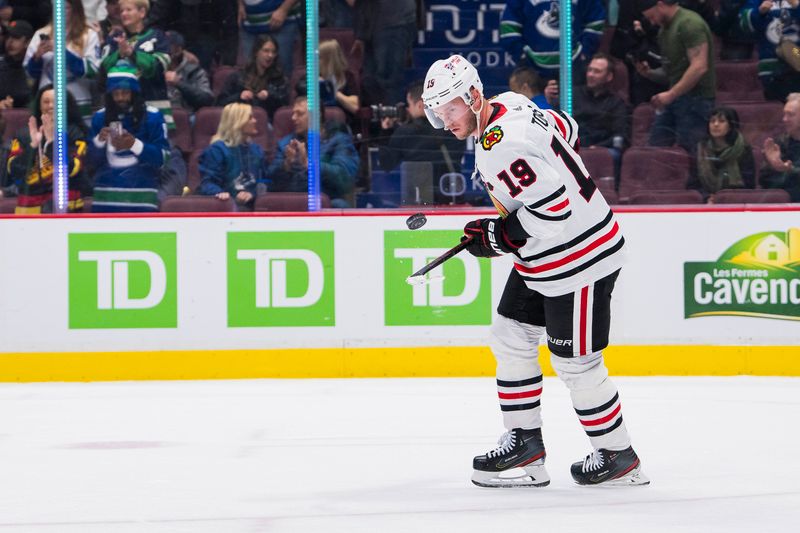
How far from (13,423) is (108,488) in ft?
5.03

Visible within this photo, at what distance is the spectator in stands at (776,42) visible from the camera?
6.57 m

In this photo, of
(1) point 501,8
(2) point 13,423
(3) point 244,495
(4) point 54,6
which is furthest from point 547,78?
(3) point 244,495

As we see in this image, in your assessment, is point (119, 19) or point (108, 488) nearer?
point (108, 488)

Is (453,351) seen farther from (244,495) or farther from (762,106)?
(244,495)

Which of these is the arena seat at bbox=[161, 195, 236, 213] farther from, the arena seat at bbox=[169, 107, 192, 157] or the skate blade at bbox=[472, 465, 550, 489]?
the skate blade at bbox=[472, 465, 550, 489]

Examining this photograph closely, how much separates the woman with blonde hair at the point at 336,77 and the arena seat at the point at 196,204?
0.72 m

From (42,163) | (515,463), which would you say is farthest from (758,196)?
(42,163)

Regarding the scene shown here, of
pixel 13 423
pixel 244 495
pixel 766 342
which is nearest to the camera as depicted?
pixel 244 495

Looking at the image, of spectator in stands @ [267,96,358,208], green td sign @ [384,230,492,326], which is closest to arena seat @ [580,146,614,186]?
green td sign @ [384,230,492,326]

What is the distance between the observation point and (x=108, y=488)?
3773mm

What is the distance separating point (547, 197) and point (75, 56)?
147 inches

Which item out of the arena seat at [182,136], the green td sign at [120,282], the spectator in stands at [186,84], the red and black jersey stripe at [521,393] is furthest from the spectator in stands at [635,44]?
the red and black jersey stripe at [521,393]

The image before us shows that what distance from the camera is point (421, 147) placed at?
256 inches

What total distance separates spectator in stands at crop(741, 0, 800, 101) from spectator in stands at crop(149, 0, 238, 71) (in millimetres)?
2634
